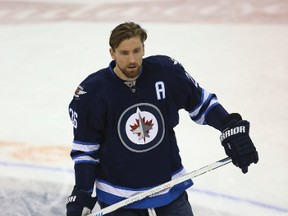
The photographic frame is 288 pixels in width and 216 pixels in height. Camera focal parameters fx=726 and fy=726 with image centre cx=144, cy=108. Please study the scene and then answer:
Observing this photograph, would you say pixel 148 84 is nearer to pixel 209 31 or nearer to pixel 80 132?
pixel 80 132

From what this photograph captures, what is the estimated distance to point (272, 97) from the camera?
14.5ft

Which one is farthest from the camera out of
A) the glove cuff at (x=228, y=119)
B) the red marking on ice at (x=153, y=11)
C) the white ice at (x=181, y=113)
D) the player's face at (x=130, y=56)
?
the red marking on ice at (x=153, y=11)

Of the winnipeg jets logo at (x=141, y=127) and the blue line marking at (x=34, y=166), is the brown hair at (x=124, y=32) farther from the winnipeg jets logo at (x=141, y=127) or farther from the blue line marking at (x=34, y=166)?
the blue line marking at (x=34, y=166)

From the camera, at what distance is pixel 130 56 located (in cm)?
247

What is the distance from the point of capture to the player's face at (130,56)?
2.47 m

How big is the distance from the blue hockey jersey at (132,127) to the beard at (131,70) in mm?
41

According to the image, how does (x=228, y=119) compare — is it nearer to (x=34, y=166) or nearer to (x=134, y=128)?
(x=134, y=128)

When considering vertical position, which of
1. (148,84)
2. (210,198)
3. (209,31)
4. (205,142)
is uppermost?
(209,31)

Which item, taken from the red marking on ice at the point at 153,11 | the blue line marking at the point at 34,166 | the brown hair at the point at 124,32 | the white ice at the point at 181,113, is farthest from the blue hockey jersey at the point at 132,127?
the red marking on ice at the point at 153,11

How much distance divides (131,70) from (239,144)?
0.45 meters

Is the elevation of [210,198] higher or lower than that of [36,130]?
lower

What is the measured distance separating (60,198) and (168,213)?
45.1 inches

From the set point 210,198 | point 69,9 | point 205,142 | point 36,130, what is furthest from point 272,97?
point 69,9

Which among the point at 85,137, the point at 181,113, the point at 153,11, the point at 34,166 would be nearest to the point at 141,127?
the point at 85,137
